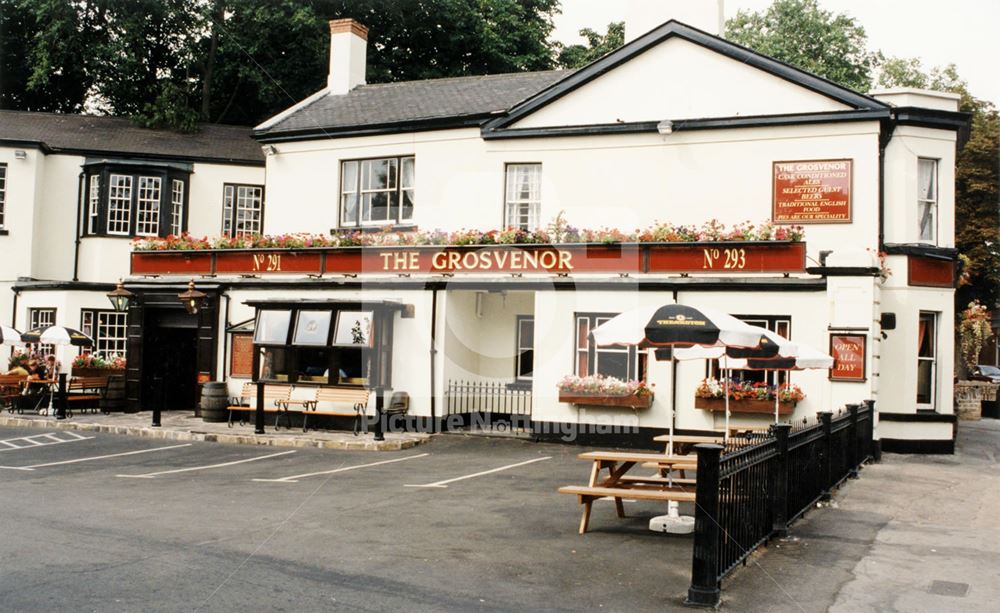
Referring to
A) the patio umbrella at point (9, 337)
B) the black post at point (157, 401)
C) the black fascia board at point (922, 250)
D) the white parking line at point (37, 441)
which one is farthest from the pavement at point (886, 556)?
the patio umbrella at point (9, 337)

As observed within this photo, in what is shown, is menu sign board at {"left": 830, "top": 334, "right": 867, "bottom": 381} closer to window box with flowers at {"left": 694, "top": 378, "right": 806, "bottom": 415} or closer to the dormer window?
window box with flowers at {"left": 694, "top": 378, "right": 806, "bottom": 415}

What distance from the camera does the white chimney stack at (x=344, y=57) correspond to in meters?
28.1

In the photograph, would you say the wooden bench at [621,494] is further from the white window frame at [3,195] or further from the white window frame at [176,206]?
the white window frame at [3,195]

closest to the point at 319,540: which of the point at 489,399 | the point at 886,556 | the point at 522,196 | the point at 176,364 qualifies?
the point at 886,556

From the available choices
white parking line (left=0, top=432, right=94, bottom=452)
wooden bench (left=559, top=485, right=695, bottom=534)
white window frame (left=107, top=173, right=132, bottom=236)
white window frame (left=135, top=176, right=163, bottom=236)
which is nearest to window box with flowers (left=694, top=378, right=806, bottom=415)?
wooden bench (left=559, top=485, right=695, bottom=534)

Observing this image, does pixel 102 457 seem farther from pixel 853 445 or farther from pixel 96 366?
pixel 853 445

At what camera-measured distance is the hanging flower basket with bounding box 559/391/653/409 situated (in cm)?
1864

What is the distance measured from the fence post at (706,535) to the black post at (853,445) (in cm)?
787

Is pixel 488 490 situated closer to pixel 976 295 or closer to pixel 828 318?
pixel 828 318

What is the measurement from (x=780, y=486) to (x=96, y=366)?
2053cm

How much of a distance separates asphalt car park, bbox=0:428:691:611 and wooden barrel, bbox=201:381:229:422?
5.77 metres

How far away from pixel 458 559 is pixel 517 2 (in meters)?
37.4

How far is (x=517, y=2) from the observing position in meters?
42.6

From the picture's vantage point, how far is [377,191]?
78.3 feet
